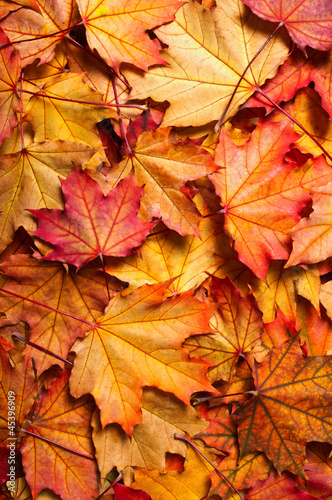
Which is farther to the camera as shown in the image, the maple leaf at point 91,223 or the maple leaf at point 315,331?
the maple leaf at point 315,331


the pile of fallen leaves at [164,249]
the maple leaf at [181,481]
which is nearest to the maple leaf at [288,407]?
the pile of fallen leaves at [164,249]

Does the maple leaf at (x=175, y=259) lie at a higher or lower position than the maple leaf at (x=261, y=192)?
lower

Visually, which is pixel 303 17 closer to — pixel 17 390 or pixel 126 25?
pixel 126 25

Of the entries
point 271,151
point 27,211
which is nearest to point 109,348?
point 27,211

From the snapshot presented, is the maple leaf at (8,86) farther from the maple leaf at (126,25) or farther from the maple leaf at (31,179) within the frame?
the maple leaf at (126,25)

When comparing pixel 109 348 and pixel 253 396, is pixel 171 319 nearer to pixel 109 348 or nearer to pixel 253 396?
pixel 109 348

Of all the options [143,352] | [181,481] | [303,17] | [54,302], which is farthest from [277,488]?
[303,17]
